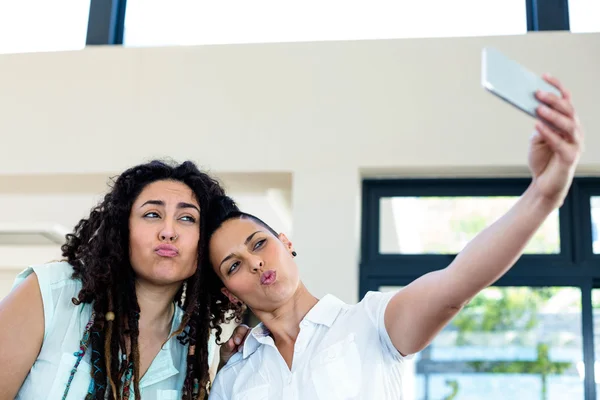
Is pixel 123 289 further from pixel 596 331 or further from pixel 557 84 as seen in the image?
pixel 596 331

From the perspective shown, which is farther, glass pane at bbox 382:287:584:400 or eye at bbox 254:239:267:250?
glass pane at bbox 382:287:584:400

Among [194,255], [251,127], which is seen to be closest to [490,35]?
[251,127]

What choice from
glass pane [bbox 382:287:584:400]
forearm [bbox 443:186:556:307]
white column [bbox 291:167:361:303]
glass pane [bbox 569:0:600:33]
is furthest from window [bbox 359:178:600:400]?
forearm [bbox 443:186:556:307]

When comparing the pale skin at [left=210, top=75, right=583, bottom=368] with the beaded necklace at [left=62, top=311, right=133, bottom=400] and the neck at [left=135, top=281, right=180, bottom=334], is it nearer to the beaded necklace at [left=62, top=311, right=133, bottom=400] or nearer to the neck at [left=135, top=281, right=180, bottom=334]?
the neck at [left=135, top=281, right=180, bottom=334]

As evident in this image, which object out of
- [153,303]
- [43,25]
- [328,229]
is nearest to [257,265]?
[153,303]

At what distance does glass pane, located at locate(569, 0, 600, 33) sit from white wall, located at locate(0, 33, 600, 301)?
0.57 ft

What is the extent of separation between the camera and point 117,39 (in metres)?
3.92

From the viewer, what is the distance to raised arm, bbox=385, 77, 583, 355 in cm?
123

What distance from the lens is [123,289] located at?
205 centimetres

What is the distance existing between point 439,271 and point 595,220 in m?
2.13

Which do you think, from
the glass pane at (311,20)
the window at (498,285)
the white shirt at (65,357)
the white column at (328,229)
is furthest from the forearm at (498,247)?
the glass pane at (311,20)

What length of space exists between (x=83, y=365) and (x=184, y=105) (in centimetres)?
187

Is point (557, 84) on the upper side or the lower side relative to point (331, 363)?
upper

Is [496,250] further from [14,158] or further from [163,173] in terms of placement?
[14,158]
